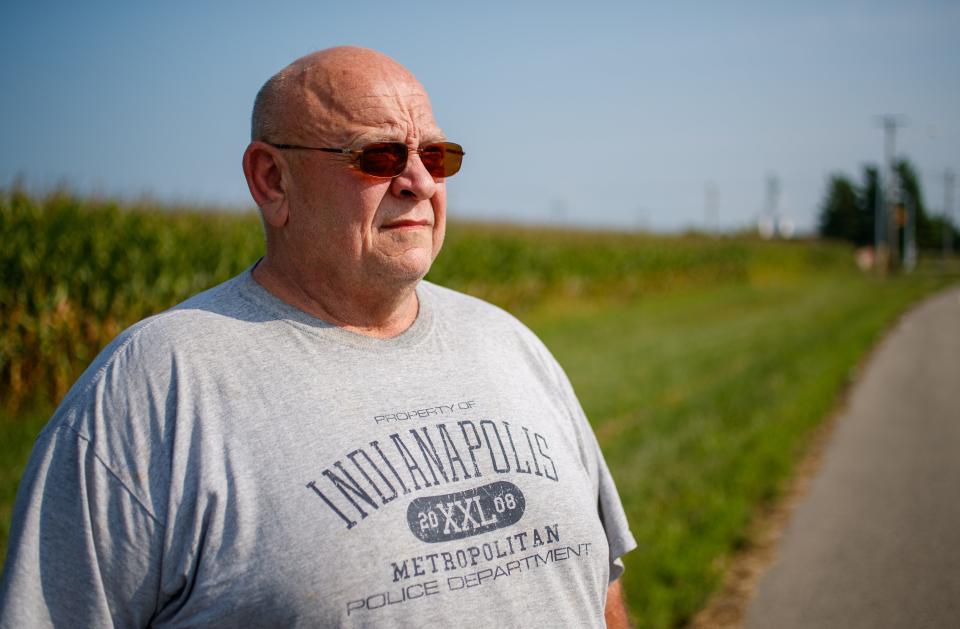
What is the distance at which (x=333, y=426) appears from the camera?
1653mm

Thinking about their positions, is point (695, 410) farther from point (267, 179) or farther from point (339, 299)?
point (267, 179)

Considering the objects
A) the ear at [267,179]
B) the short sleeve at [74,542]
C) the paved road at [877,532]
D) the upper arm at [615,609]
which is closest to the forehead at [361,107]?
the ear at [267,179]

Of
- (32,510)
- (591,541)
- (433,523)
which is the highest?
(32,510)

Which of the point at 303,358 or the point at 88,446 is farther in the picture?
the point at 303,358

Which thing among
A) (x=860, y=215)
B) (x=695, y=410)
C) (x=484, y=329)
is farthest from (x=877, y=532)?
(x=860, y=215)

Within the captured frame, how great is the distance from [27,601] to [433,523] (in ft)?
2.55

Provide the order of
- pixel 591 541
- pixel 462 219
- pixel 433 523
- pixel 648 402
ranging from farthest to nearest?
pixel 462 219 → pixel 648 402 → pixel 591 541 → pixel 433 523

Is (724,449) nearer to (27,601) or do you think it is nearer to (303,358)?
(303,358)

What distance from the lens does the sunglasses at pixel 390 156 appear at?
1.81 metres

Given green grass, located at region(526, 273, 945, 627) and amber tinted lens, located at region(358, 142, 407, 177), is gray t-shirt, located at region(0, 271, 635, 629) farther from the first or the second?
green grass, located at region(526, 273, 945, 627)

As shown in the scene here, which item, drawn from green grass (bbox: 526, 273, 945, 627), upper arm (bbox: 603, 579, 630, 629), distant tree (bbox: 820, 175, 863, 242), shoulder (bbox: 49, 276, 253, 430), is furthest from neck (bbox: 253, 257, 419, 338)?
distant tree (bbox: 820, 175, 863, 242)

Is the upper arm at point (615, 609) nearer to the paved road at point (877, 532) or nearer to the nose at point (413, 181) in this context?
the nose at point (413, 181)

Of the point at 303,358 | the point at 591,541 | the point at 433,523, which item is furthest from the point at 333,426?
the point at 591,541

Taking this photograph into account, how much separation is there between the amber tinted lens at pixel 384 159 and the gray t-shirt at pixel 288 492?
0.39 m
